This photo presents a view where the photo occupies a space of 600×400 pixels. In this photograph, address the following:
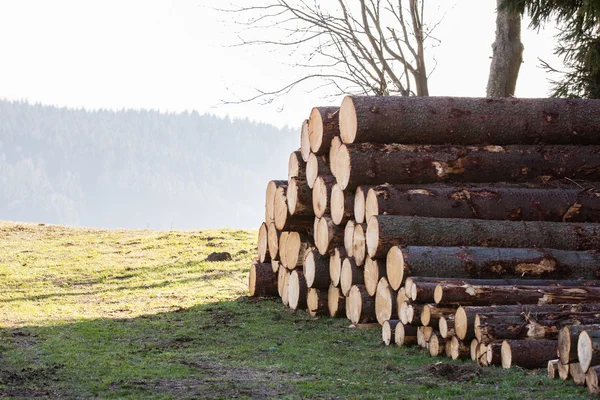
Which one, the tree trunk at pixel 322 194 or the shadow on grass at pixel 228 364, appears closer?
the shadow on grass at pixel 228 364

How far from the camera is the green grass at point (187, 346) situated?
6691 mm

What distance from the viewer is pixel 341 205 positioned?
419 inches

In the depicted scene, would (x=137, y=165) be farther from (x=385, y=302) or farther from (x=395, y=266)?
(x=395, y=266)

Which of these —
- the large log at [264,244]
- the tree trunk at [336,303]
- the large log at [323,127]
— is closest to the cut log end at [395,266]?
the tree trunk at [336,303]

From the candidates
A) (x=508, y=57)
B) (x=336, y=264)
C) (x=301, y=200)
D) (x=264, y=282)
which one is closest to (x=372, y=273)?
(x=336, y=264)

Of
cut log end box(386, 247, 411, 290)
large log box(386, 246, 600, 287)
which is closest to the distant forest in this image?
cut log end box(386, 247, 411, 290)

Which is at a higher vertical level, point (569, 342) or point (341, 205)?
point (341, 205)

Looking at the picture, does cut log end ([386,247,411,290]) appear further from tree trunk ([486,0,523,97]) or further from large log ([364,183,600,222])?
tree trunk ([486,0,523,97])

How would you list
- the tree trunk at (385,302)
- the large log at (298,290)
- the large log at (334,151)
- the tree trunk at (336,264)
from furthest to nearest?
the large log at (298,290), the large log at (334,151), the tree trunk at (336,264), the tree trunk at (385,302)

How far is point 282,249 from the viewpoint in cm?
1246

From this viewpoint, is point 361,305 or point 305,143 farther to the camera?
point 305,143

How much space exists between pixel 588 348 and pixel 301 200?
5907mm

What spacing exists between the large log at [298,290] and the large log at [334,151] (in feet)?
5.60

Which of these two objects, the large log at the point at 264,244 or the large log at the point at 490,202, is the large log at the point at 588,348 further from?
the large log at the point at 264,244
